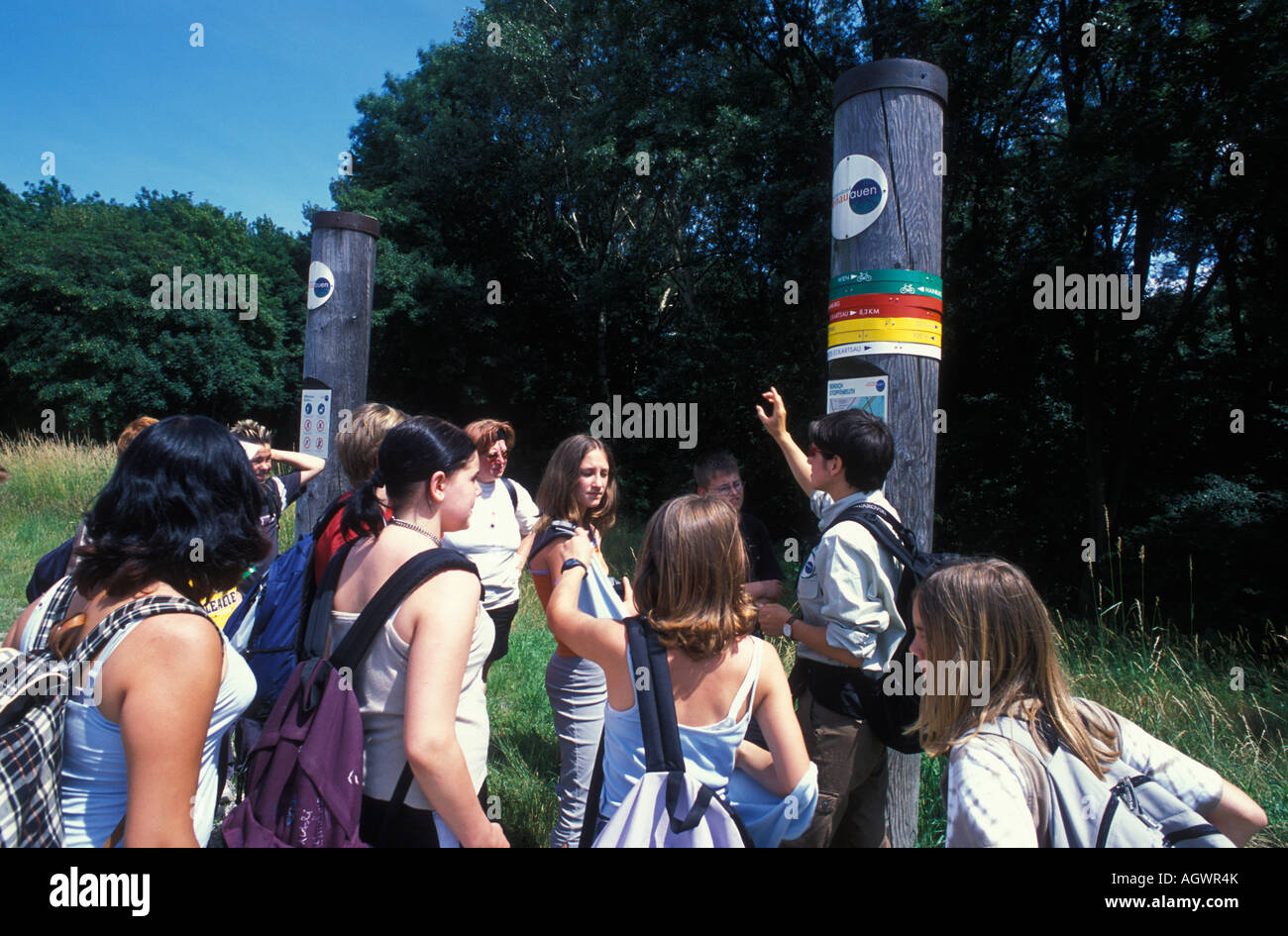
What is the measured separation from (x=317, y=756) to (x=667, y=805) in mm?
797

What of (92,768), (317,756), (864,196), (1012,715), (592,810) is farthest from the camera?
(864,196)

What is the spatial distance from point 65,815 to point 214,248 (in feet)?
87.8

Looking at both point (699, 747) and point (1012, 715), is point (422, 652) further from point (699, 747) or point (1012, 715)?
point (1012, 715)

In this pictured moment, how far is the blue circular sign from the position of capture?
2.60 metres

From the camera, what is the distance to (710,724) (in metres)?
1.95

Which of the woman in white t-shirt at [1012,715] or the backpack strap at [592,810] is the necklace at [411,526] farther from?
the woman in white t-shirt at [1012,715]

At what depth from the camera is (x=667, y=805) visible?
5.71 feet

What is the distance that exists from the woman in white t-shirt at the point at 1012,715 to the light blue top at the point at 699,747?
43 centimetres

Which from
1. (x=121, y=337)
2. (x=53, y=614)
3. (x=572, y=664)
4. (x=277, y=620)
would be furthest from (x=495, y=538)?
A: (x=121, y=337)

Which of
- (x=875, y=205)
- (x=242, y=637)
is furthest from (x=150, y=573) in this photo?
(x=875, y=205)

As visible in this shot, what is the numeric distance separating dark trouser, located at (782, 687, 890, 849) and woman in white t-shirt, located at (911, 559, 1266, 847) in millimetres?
655

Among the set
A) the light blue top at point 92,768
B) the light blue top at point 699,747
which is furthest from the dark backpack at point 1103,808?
the light blue top at point 92,768

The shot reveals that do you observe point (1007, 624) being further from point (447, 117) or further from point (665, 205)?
point (447, 117)

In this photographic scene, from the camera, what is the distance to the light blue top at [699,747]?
6.39ft
